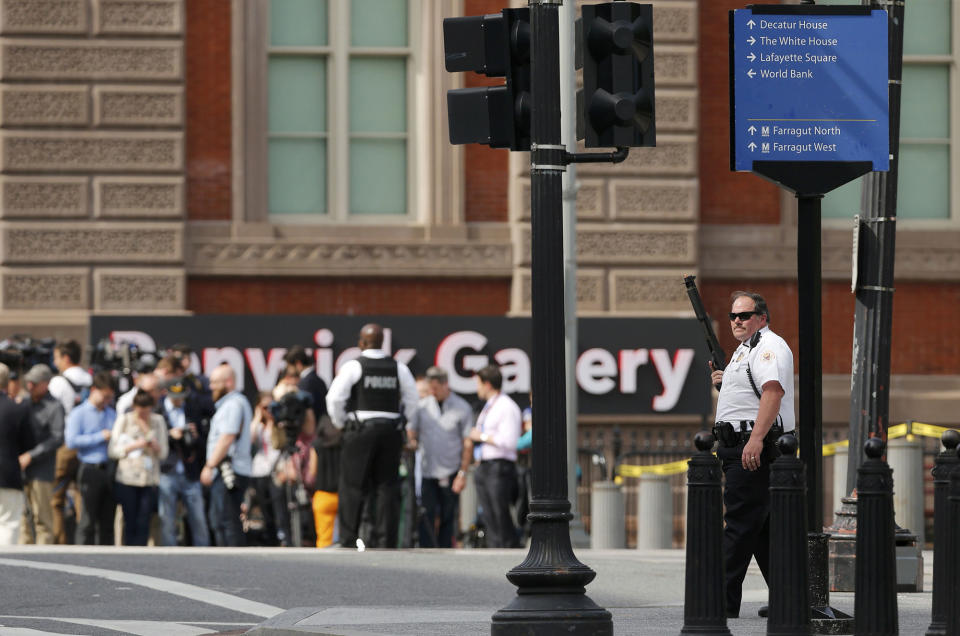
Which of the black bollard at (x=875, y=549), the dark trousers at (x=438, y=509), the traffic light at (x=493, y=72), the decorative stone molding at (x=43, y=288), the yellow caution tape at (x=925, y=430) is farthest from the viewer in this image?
the decorative stone molding at (x=43, y=288)

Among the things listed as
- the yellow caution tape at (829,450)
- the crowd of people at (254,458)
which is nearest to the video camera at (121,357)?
the crowd of people at (254,458)

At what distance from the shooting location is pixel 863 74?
33.0 feet

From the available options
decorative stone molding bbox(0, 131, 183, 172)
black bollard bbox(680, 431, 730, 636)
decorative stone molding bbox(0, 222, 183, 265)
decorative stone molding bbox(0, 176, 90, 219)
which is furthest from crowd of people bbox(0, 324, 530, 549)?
black bollard bbox(680, 431, 730, 636)

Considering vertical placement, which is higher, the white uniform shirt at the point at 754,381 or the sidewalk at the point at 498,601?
the white uniform shirt at the point at 754,381

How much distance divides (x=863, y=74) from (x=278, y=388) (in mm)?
8731

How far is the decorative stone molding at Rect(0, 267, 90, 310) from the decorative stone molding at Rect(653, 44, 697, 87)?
685 cm

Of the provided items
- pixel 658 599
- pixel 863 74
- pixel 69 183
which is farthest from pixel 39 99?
pixel 863 74

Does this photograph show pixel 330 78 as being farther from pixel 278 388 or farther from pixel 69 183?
pixel 278 388

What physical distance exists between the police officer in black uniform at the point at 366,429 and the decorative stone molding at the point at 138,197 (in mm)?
6415

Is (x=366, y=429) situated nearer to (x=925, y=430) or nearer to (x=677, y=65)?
(x=925, y=430)

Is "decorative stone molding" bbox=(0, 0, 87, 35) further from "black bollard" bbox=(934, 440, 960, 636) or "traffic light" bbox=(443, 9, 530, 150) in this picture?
"black bollard" bbox=(934, 440, 960, 636)

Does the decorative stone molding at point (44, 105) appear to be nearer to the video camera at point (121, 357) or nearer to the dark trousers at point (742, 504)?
the video camera at point (121, 357)

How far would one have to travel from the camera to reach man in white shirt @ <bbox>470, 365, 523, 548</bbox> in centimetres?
1697

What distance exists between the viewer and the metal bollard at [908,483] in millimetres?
16391
